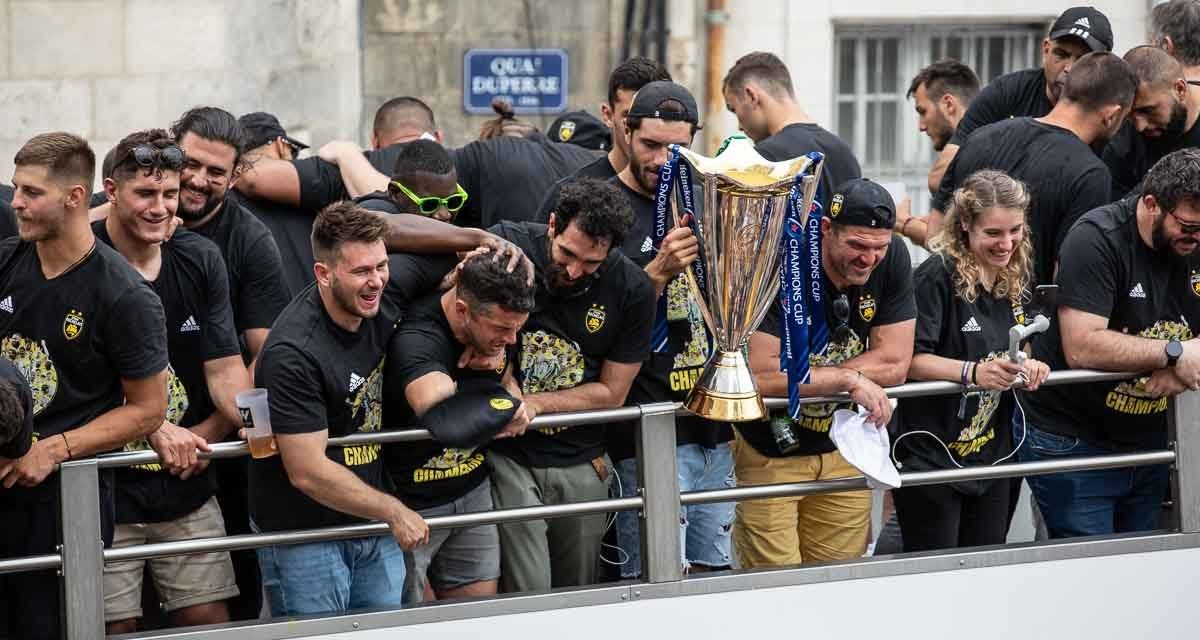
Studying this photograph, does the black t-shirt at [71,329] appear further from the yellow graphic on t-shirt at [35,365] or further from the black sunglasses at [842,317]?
the black sunglasses at [842,317]

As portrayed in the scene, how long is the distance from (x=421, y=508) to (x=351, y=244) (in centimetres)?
80

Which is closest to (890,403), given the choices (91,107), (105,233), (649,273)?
(649,273)

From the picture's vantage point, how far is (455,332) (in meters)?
4.52

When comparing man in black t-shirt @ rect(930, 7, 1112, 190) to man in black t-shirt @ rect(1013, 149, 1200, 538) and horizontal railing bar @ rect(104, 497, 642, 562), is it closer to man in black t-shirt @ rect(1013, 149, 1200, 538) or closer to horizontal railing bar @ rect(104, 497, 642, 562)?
man in black t-shirt @ rect(1013, 149, 1200, 538)

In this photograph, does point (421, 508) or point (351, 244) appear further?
point (421, 508)

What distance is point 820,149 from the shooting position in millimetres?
5762

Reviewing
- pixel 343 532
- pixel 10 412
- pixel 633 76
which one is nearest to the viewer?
pixel 10 412

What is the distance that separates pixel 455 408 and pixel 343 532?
45 cm

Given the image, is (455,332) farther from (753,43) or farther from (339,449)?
(753,43)

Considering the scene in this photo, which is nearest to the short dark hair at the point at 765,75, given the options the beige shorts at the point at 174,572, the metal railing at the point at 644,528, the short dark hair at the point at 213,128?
the metal railing at the point at 644,528

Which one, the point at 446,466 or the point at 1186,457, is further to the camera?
the point at 1186,457

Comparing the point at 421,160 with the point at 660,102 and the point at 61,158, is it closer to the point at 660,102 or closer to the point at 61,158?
the point at 660,102

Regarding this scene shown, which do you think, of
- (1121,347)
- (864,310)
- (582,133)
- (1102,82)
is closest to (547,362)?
(864,310)

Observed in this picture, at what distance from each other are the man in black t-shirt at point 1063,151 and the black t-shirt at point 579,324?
1365mm
